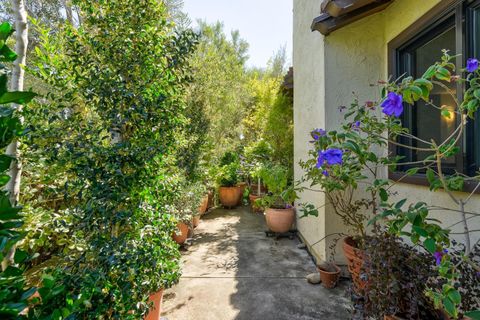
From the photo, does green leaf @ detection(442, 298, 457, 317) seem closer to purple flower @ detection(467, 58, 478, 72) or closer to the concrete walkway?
purple flower @ detection(467, 58, 478, 72)

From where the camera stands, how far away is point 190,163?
536cm

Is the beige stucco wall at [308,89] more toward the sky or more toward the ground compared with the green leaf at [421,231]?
more toward the sky

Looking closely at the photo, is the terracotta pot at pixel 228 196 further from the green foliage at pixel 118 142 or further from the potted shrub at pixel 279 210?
the green foliage at pixel 118 142

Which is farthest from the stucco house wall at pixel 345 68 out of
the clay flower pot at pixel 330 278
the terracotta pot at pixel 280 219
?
the terracotta pot at pixel 280 219

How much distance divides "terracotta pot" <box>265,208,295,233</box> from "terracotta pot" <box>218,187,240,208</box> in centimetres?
259

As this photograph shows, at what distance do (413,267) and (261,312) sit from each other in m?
1.52

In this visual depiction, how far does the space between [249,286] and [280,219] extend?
6.04ft

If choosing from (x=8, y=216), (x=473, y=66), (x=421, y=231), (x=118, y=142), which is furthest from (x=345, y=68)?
(x=8, y=216)

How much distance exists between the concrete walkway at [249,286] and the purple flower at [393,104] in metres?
1.90

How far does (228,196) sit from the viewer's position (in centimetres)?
721

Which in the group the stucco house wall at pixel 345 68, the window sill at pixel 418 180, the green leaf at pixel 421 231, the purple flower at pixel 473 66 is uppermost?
the stucco house wall at pixel 345 68

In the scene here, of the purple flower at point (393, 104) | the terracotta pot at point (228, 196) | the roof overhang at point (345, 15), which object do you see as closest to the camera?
the purple flower at point (393, 104)

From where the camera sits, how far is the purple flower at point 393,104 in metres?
1.35

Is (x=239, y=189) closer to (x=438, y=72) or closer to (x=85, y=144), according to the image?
(x=85, y=144)
